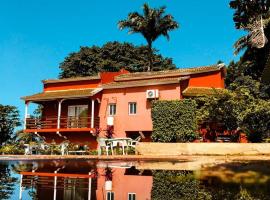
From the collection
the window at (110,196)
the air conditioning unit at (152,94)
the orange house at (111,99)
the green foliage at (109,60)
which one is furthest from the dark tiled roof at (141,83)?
the green foliage at (109,60)

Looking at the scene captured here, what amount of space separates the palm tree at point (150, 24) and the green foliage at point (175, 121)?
57.5ft

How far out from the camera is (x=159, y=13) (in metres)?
45.5

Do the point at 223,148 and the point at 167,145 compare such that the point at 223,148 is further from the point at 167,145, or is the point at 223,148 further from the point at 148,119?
the point at 148,119

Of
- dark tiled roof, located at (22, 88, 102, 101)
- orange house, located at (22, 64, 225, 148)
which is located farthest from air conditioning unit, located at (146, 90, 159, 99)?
dark tiled roof, located at (22, 88, 102, 101)

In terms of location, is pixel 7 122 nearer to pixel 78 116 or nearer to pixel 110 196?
pixel 78 116

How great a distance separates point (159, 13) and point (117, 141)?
22654mm

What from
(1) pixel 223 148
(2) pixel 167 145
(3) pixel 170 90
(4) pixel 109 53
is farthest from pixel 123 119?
(4) pixel 109 53

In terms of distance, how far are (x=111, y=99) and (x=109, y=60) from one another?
1068 inches

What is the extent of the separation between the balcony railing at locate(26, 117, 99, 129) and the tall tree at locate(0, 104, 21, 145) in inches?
147

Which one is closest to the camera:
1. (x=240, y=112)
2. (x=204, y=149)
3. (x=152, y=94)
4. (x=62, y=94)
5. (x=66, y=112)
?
(x=204, y=149)

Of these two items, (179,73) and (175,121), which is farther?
(179,73)

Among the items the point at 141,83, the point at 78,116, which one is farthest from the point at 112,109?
the point at 141,83

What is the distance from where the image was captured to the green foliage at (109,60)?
2322 inches

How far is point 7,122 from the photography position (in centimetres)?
3881
